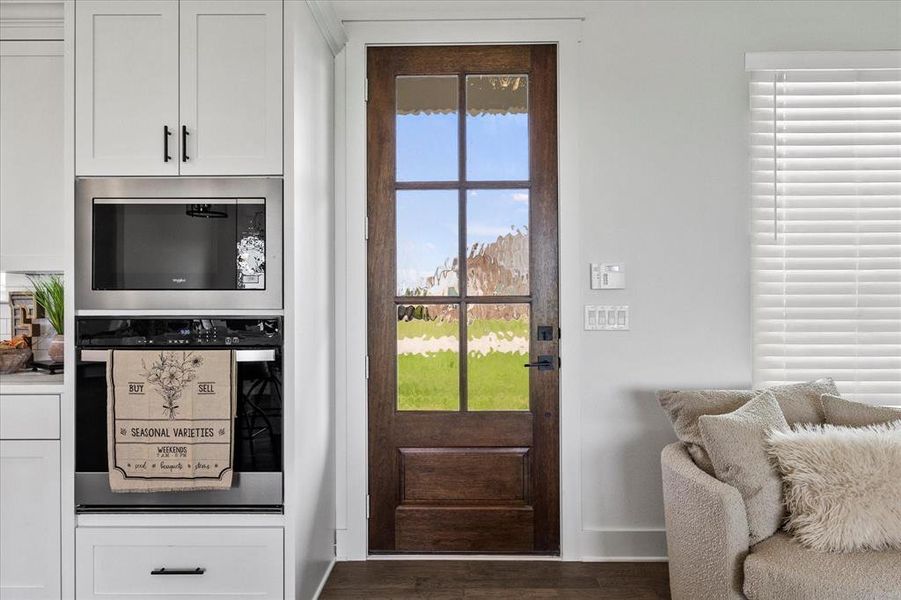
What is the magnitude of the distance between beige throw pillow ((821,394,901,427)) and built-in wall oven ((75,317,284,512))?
6.51 ft

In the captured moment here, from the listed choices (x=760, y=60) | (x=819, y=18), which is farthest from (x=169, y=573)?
(x=819, y=18)

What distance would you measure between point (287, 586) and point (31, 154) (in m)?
1.95

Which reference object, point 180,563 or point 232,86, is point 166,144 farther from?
point 180,563

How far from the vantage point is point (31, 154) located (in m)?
2.49

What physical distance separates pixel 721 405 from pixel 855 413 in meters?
0.44

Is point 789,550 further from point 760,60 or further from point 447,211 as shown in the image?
point 760,60

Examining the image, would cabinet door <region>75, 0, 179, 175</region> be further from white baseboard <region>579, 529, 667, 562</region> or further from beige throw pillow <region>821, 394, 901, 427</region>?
beige throw pillow <region>821, 394, 901, 427</region>

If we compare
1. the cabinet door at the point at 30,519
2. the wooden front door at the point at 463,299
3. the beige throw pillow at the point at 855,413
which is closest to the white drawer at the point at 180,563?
the cabinet door at the point at 30,519

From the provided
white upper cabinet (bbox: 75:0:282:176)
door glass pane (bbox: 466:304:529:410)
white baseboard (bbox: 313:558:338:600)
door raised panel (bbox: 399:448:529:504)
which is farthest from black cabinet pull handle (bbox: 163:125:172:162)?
white baseboard (bbox: 313:558:338:600)

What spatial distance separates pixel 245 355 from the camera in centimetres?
216

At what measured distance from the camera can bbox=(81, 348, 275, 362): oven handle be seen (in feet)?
7.07

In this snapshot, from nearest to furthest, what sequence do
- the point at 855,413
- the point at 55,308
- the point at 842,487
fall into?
the point at 842,487 → the point at 855,413 → the point at 55,308

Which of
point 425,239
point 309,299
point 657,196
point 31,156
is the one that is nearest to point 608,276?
point 657,196

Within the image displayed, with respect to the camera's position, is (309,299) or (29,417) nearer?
(29,417)
